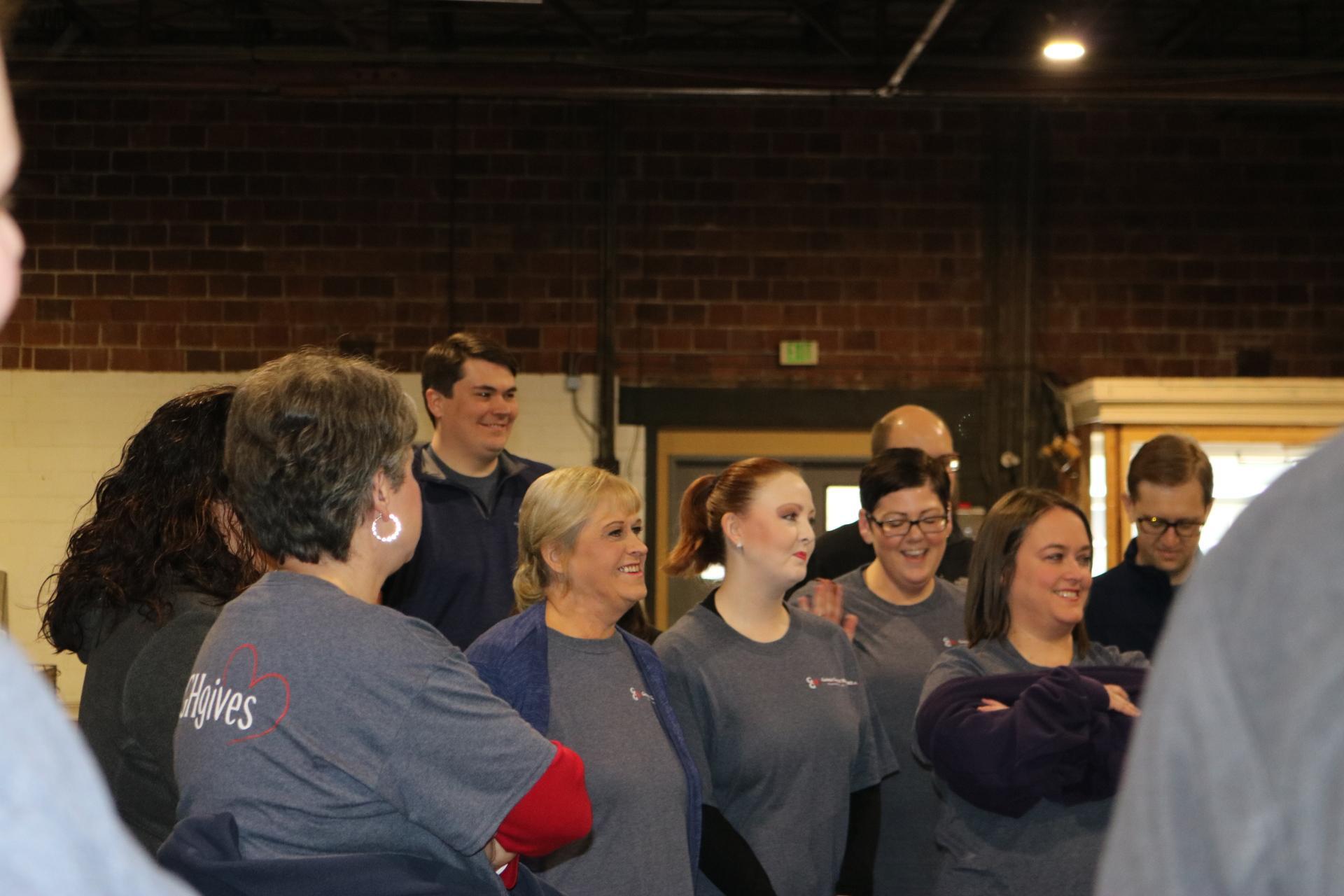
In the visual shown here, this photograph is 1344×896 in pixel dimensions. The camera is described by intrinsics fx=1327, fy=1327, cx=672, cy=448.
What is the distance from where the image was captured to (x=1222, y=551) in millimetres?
486

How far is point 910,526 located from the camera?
3457 mm

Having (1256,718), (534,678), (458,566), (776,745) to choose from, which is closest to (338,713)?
(534,678)

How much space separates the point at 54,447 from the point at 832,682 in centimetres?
562

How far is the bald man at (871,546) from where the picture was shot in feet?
13.3

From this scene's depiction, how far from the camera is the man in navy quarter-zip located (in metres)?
3.85

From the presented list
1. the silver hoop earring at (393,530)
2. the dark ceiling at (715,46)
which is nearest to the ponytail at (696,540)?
the silver hoop earring at (393,530)

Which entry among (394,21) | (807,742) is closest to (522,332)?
(394,21)

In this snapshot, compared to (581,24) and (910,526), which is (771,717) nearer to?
(910,526)

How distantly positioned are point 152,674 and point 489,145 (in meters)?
5.91

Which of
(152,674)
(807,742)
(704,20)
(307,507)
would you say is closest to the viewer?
(307,507)

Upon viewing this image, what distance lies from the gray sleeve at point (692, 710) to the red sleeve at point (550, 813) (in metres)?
1.18

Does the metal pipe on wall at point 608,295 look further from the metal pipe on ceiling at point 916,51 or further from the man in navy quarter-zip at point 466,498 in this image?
the man in navy quarter-zip at point 466,498

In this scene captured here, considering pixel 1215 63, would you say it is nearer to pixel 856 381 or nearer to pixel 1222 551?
pixel 856 381

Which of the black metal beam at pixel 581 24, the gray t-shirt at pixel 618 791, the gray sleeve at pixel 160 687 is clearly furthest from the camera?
the black metal beam at pixel 581 24
